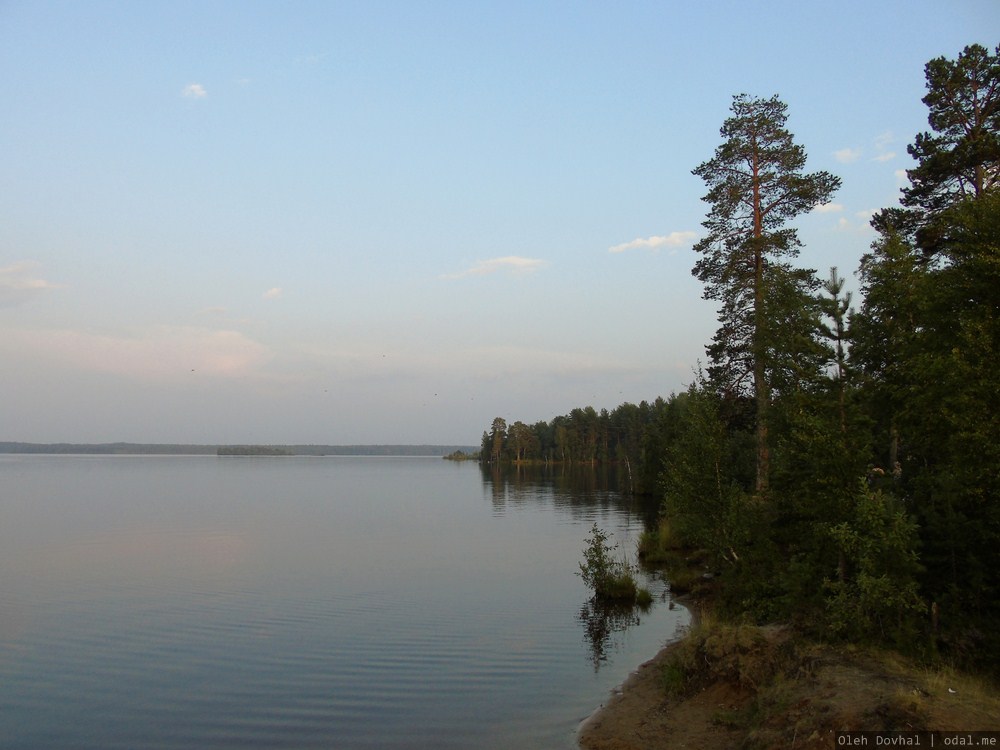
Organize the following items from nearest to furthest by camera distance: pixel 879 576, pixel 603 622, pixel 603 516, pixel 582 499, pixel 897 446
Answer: pixel 879 576
pixel 897 446
pixel 603 622
pixel 603 516
pixel 582 499

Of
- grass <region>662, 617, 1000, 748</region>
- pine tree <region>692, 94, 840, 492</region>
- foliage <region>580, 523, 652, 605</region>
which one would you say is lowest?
foliage <region>580, 523, 652, 605</region>

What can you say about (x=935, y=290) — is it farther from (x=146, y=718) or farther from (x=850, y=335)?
(x=146, y=718)

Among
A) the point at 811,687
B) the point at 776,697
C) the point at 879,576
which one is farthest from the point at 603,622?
the point at 811,687

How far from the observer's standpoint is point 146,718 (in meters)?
15.9

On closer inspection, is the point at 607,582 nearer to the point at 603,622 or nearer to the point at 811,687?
the point at 603,622

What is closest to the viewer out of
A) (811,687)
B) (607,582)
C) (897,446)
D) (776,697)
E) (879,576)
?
(811,687)

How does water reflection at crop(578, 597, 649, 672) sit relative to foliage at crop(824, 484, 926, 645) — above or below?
below

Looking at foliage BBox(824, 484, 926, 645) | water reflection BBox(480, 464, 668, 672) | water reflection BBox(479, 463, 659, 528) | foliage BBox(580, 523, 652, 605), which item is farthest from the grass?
water reflection BBox(479, 463, 659, 528)

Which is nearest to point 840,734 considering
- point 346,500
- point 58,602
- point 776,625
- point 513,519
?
point 776,625

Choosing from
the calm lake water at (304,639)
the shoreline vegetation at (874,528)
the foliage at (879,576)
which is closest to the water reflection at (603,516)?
the calm lake water at (304,639)

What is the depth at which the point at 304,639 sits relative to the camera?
22406mm

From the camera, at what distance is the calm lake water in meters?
15.5

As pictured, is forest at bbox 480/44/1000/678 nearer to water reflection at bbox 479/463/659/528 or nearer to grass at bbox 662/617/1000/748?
grass at bbox 662/617/1000/748

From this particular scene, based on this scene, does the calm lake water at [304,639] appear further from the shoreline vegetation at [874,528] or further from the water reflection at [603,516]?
the shoreline vegetation at [874,528]
